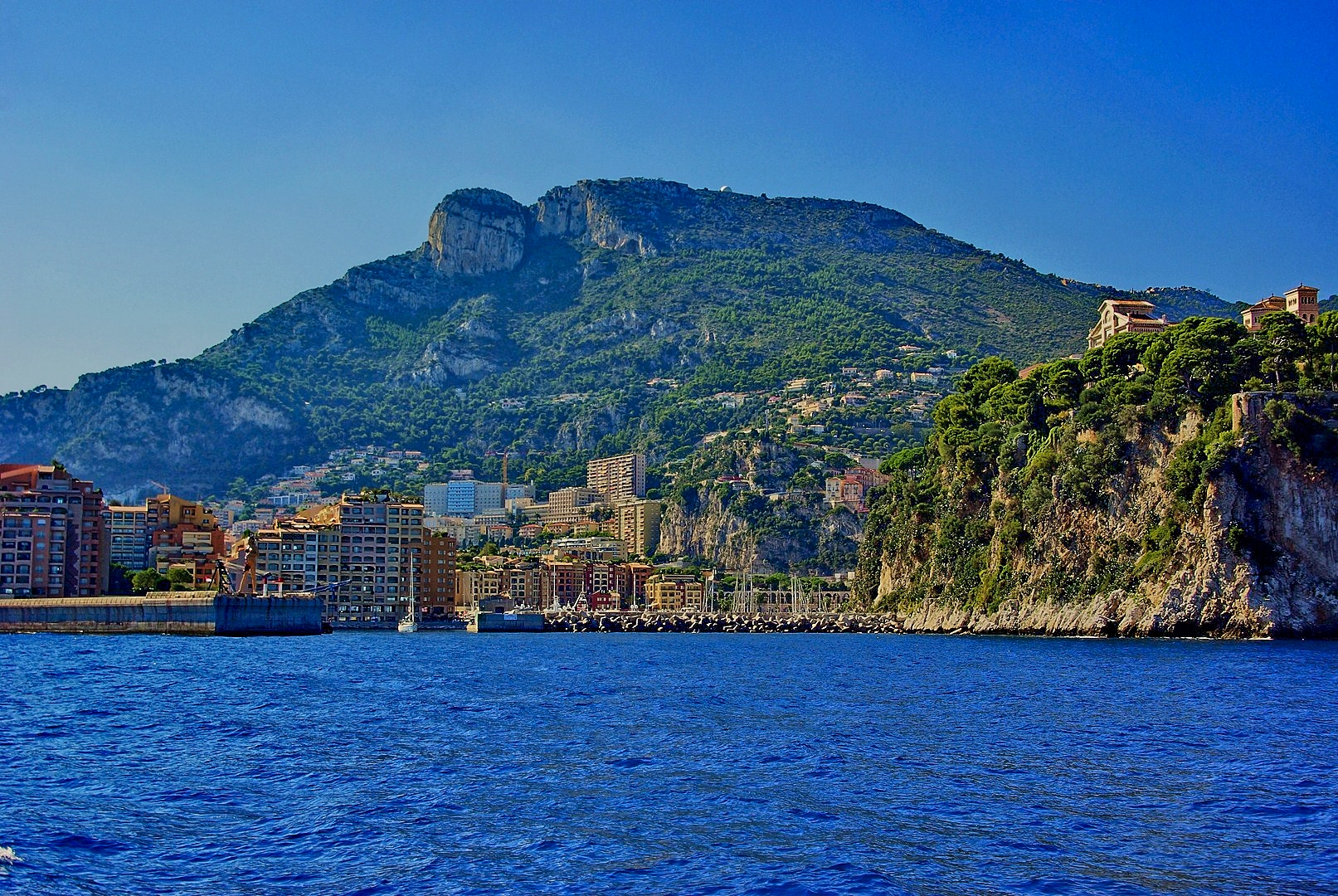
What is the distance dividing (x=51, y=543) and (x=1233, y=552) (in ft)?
283

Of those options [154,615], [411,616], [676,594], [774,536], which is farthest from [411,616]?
[774,536]

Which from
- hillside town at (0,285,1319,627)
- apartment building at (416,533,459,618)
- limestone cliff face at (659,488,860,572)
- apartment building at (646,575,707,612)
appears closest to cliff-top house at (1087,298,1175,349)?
hillside town at (0,285,1319,627)

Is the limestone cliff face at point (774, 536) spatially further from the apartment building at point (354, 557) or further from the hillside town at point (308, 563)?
the apartment building at point (354, 557)

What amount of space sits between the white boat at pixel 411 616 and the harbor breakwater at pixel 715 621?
44.0 feet

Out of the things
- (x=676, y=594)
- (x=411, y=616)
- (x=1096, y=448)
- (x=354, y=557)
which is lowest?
(x=411, y=616)

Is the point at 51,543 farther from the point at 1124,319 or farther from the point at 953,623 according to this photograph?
the point at 1124,319

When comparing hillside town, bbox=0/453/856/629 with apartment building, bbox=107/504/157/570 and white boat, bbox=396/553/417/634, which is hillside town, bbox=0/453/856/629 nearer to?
apartment building, bbox=107/504/157/570

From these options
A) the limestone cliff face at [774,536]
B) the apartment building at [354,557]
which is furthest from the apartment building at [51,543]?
the limestone cliff face at [774,536]

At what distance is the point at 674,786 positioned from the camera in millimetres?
27828

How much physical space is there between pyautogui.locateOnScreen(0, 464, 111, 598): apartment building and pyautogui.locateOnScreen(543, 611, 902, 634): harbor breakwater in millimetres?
45142

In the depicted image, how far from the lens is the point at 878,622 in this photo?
391ft

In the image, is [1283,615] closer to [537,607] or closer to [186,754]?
[186,754]

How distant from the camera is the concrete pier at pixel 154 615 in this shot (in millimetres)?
98375

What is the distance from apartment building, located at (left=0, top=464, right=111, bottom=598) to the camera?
11225 centimetres
